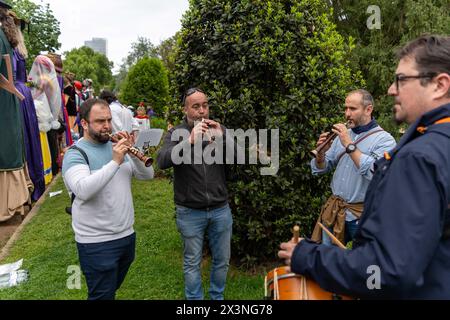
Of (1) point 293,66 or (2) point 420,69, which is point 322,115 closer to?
(1) point 293,66

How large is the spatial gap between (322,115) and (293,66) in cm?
60

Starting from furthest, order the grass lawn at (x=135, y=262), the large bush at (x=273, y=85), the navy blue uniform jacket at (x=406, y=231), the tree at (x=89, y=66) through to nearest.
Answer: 1. the tree at (x=89, y=66)
2. the grass lawn at (x=135, y=262)
3. the large bush at (x=273, y=85)
4. the navy blue uniform jacket at (x=406, y=231)

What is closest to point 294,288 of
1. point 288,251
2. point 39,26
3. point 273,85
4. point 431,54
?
point 288,251

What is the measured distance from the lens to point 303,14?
416 cm

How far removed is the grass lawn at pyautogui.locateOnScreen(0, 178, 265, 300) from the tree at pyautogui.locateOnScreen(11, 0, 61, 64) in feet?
57.7

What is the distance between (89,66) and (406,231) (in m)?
57.6

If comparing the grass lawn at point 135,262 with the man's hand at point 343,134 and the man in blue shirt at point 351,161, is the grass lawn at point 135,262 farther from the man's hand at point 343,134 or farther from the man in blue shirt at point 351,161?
the man's hand at point 343,134

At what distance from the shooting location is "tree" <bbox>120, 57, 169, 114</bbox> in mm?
19562

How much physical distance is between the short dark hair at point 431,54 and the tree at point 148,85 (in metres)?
18.3

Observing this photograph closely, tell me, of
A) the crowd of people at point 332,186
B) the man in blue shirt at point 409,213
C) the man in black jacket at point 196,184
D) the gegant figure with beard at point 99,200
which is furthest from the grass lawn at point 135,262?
the man in blue shirt at point 409,213

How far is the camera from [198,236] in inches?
141

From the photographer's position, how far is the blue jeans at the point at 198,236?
3.56 meters

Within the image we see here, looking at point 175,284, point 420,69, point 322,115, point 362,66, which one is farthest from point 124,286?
point 362,66

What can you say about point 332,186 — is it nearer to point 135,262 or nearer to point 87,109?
point 87,109
